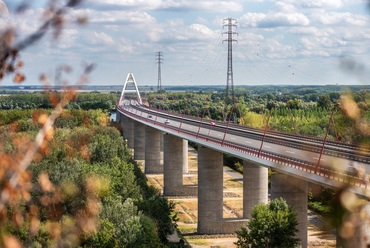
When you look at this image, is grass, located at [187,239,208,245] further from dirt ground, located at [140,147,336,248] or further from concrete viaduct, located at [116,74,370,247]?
concrete viaduct, located at [116,74,370,247]

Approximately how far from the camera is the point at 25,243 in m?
28.3

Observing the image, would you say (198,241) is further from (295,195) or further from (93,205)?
(295,195)

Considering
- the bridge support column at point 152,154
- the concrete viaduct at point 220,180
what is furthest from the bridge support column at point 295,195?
the bridge support column at point 152,154

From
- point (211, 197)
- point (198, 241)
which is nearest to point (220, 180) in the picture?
point (211, 197)

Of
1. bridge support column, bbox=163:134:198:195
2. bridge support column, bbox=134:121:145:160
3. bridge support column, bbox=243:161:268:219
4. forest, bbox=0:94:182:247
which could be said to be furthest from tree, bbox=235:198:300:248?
bridge support column, bbox=134:121:145:160

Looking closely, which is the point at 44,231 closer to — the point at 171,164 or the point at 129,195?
the point at 129,195

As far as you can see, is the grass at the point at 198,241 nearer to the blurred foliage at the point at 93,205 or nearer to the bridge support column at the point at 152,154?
the blurred foliage at the point at 93,205

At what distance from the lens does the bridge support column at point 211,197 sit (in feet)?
151

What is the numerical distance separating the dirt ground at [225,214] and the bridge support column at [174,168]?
5.95 ft

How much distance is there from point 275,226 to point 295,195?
3231mm

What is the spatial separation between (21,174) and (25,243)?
85.6ft

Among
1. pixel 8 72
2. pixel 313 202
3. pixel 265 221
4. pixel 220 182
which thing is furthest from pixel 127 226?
pixel 313 202

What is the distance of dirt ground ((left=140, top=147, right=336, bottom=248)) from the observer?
137ft

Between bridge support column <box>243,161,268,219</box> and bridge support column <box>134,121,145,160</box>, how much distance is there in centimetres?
4980
